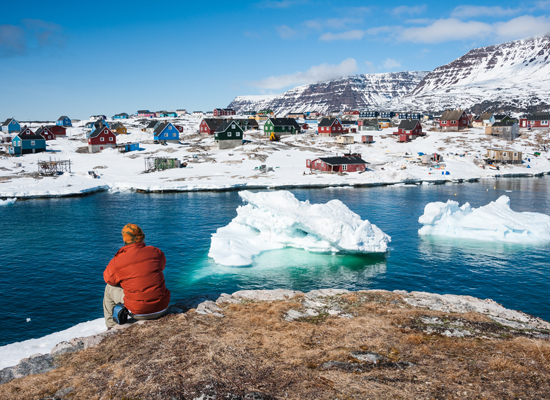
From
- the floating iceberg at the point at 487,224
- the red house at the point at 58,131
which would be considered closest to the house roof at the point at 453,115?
the floating iceberg at the point at 487,224

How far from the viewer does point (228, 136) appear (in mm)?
100625

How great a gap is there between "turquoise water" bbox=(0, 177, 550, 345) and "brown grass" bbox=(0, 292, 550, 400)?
12531 mm

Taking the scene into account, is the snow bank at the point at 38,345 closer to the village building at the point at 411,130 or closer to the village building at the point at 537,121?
the village building at the point at 411,130

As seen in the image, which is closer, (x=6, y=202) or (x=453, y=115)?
(x=6, y=202)

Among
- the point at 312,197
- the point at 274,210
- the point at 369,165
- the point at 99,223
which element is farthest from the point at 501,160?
the point at 99,223

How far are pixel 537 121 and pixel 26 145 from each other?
152 m

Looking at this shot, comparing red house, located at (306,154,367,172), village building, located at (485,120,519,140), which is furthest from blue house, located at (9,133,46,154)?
village building, located at (485,120,519,140)

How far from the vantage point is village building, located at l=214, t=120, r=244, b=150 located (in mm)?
99688

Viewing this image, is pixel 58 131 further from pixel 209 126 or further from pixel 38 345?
pixel 38 345

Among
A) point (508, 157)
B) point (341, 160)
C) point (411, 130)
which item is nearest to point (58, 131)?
point (341, 160)

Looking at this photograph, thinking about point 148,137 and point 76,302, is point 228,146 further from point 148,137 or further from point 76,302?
point 76,302

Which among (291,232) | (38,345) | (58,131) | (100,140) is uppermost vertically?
(58,131)

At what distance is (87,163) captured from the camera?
279ft

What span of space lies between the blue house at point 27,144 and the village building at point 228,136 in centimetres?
4336
